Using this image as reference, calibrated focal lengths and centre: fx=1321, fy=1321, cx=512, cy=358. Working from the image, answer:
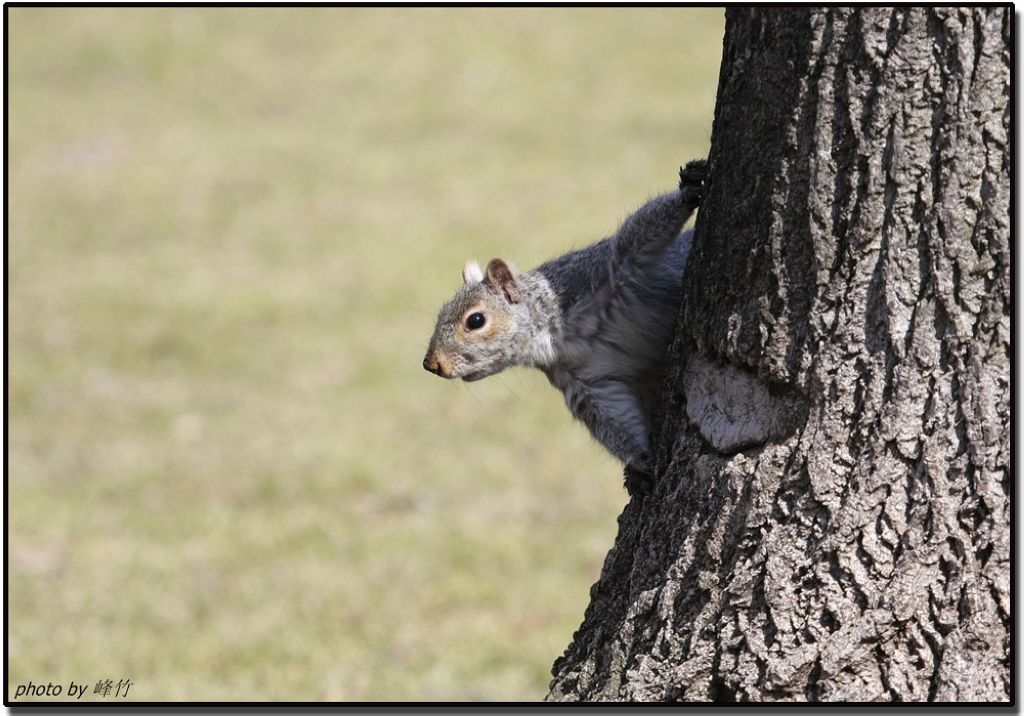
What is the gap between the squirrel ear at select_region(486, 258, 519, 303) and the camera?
3.60 meters

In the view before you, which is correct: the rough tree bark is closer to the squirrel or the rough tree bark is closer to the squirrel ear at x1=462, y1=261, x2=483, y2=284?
the squirrel

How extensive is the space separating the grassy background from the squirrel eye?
618 millimetres

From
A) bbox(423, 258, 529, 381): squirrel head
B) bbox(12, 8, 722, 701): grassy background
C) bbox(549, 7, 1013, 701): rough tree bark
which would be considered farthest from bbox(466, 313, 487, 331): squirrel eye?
bbox(549, 7, 1013, 701): rough tree bark

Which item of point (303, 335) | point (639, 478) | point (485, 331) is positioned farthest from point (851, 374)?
point (303, 335)

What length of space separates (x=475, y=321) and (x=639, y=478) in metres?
0.77

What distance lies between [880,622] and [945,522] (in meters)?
0.23

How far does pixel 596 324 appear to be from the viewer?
346cm

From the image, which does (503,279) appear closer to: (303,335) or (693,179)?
(693,179)

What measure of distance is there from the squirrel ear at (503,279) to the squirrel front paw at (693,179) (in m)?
0.66

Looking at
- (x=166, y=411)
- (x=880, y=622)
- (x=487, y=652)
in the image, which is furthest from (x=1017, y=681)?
(x=166, y=411)

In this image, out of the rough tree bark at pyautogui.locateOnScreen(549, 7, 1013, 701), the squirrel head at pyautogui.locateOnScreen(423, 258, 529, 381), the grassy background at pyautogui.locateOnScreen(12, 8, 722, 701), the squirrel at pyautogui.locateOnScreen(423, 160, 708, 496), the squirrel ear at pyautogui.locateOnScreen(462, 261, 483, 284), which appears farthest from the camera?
the grassy background at pyautogui.locateOnScreen(12, 8, 722, 701)

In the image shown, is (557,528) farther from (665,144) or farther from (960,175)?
(665,144)

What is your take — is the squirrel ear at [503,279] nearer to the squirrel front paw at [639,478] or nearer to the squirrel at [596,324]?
the squirrel at [596,324]

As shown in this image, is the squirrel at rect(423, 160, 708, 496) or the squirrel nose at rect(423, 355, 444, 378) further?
the squirrel nose at rect(423, 355, 444, 378)
